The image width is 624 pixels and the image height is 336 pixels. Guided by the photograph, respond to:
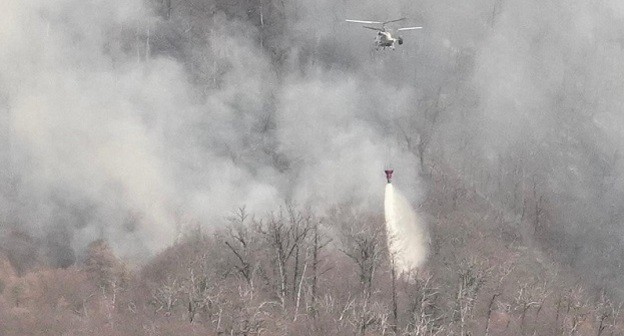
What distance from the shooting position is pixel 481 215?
7369 centimetres

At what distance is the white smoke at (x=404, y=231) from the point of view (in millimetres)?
65125

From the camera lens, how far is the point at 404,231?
69.5 meters

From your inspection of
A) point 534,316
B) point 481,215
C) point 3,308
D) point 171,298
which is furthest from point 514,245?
point 3,308

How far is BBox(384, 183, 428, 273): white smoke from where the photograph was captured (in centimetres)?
6512

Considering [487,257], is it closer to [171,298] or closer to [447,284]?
[447,284]

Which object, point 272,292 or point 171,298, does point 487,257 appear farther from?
point 171,298

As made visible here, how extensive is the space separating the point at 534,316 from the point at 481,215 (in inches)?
746

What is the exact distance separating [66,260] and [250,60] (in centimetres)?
2907

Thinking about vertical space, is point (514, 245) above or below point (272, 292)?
above

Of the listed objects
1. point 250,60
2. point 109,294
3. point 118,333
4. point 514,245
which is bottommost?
point 118,333

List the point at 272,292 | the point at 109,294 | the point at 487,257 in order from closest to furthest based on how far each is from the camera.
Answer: the point at 272,292 < the point at 109,294 < the point at 487,257

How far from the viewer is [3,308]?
174ft

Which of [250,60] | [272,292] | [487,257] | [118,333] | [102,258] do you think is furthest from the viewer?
[250,60]

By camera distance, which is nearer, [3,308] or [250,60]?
[3,308]
